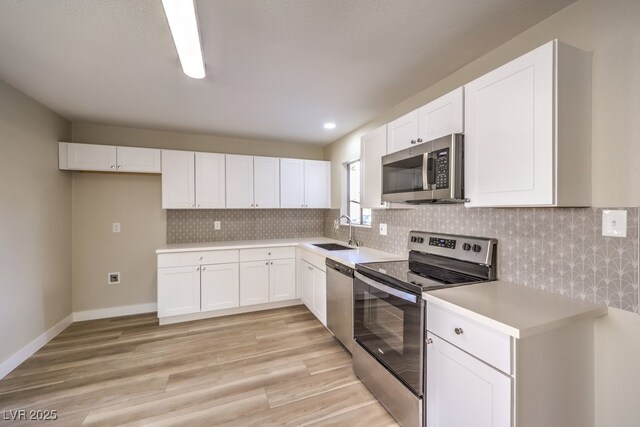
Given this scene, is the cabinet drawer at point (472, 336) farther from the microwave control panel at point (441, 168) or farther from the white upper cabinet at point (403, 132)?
the white upper cabinet at point (403, 132)

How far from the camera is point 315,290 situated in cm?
315

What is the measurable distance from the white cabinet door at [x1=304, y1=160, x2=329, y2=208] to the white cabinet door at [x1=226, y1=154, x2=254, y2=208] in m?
0.82

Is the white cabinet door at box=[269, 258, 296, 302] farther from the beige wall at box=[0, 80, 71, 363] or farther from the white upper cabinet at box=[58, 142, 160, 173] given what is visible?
the beige wall at box=[0, 80, 71, 363]

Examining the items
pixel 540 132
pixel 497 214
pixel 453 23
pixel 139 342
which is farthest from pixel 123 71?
pixel 497 214

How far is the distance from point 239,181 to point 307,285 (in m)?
1.69

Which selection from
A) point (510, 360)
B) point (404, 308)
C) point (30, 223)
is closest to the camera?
point (510, 360)

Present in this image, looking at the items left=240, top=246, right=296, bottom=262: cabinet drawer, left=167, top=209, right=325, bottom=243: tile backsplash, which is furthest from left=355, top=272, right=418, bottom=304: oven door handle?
left=167, top=209, right=325, bottom=243: tile backsplash

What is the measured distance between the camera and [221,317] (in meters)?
3.37

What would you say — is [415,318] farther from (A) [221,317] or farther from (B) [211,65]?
(A) [221,317]

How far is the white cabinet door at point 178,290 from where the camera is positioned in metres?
3.08

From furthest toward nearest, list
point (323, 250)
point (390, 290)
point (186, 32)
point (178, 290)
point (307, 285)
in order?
point (307, 285), point (178, 290), point (323, 250), point (390, 290), point (186, 32)

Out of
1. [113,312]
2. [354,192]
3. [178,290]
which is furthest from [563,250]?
[113,312]

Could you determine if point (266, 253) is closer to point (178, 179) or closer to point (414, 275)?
point (178, 179)

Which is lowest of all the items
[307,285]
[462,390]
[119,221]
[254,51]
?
[307,285]
